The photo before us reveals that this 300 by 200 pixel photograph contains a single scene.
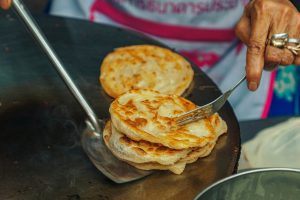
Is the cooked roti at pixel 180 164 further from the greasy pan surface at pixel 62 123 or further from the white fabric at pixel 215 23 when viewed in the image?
the white fabric at pixel 215 23

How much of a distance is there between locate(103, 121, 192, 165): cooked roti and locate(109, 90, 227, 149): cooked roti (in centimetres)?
2

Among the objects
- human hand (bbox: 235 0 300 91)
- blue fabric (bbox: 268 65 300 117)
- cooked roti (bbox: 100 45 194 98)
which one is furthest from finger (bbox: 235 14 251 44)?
blue fabric (bbox: 268 65 300 117)

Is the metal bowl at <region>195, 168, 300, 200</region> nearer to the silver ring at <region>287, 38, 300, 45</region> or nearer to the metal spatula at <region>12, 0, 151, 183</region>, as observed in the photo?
the metal spatula at <region>12, 0, 151, 183</region>

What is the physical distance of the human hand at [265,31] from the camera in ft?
4.18

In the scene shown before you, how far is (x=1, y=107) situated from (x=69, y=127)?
0.22 m

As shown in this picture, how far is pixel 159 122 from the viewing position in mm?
1318

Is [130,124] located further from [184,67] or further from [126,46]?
[126,46]

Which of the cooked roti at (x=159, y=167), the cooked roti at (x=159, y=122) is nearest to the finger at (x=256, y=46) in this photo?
the cooked roti at (x=159, y=122)

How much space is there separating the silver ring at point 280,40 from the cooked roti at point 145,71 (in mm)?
340

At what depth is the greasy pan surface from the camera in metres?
1.19

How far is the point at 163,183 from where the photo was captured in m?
1.21

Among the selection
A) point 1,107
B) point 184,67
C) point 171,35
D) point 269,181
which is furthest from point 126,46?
point 269,181

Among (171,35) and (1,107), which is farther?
(171,35)

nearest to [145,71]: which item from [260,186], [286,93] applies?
[260,186]
